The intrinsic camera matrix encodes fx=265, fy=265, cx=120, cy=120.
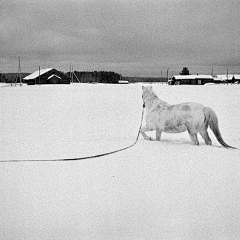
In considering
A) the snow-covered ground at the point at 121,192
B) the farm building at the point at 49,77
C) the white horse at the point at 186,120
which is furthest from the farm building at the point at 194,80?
the snow-covered ground at the point at 121,192

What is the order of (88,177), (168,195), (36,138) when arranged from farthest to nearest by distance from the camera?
(36,138)
(88,177)
(168,195)

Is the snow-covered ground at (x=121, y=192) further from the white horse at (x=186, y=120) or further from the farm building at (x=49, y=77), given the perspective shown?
the farm building at (x=49, y=77)

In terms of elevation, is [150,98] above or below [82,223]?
above

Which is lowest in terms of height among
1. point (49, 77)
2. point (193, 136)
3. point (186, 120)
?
point (193, 136)

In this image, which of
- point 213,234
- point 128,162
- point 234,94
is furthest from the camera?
point 234,94

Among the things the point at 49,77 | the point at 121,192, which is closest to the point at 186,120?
the point at 121,192

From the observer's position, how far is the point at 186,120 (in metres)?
3.97

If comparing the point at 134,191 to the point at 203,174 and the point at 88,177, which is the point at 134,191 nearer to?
the point at 88,177

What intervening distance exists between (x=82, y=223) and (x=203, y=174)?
5.13ft

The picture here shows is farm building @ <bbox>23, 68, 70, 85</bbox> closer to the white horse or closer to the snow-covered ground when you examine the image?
the snow-covered ground

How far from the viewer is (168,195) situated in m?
2.53

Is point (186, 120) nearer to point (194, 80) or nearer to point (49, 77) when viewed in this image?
point (194, 80)

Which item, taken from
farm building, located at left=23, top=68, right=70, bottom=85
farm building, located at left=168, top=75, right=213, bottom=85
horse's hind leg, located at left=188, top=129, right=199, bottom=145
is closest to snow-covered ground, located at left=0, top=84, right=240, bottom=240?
horse's hind leg, located at left=188, top=129, right=199, bottom=145

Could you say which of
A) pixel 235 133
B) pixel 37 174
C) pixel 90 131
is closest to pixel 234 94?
pixel 235 133
